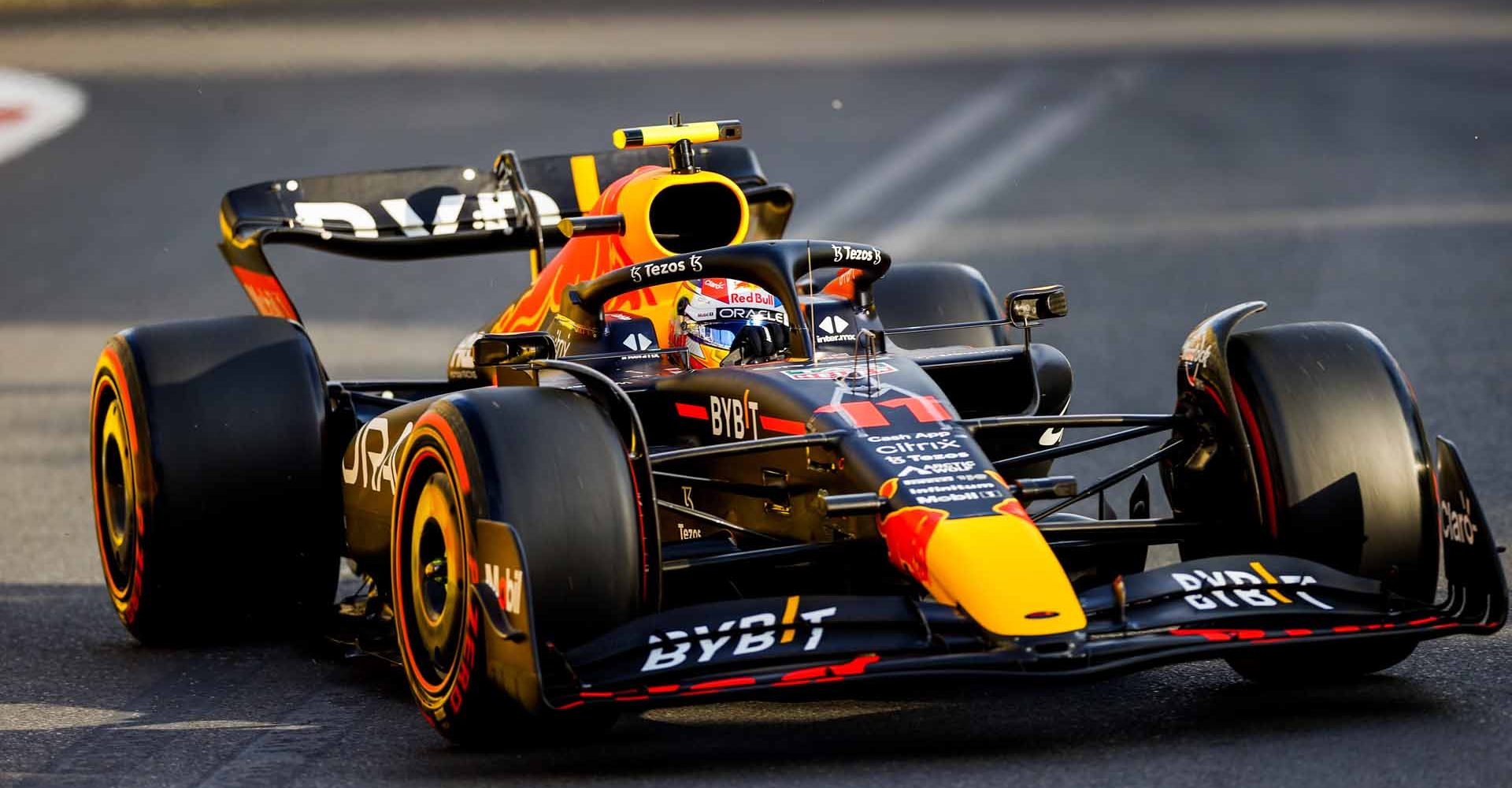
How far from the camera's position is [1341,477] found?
6.65 m

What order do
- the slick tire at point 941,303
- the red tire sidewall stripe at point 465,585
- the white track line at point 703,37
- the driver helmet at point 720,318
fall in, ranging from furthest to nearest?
the white track line at point 703,37, the slick tire at point 941,303, the driver helmet at point 720,318, the red tire sidewall stripe at point 465,585

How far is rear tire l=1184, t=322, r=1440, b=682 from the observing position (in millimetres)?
6605

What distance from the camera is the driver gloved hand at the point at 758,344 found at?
7.64 metres

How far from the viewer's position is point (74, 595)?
368 inches

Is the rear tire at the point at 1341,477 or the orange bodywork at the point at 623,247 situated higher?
the orange bodywork at the point at 623,247

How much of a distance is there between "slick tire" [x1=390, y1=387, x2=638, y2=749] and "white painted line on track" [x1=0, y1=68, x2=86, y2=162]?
2023 cm

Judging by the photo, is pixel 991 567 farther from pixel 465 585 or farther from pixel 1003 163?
pixel 1003 163

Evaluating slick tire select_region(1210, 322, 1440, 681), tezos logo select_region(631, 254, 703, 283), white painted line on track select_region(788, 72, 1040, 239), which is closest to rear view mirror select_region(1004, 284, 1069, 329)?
slick tire select_region(1210, 322, 1440, 681)

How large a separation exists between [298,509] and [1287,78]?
24.5 m

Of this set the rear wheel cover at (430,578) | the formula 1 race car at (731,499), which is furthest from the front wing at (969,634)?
the rear wheel cover at (430,578)

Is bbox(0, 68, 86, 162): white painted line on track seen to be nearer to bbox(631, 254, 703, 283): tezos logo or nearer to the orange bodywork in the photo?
the orange bodywork

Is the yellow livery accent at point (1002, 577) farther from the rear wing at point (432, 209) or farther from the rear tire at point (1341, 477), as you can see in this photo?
the rear wing at point (432, 209)

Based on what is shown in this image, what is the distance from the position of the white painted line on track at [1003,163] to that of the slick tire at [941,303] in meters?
9.31

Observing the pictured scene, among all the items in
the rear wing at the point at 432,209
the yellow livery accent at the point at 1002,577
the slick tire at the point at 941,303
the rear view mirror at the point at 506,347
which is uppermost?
the rear wing at the point at 432,209
